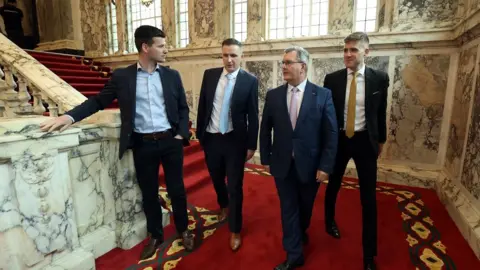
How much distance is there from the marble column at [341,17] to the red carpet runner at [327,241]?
2970 mm

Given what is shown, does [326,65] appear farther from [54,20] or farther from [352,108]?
[54,20]

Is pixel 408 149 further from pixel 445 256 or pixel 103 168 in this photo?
pixel 103 168

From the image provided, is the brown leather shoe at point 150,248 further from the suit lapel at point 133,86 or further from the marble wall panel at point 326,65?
the marble wall panel at point 326,65

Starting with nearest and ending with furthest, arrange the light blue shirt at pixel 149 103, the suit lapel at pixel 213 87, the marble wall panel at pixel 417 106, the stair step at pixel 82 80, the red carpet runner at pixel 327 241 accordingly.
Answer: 1. the light blue shirt at pixel 149 103
2. the red carpet runner at pixel 327 241
3. the suit lapel at pixel 213 87
4. the marble wall panel at pixel 417 106
5. the stair step at pixel 82 80

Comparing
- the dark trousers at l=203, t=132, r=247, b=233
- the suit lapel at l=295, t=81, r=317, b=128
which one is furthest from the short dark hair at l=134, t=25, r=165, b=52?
the suit lapel at l=295, t=81, r=317, b=128

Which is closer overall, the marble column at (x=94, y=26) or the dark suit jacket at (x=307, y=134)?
the dark suit jacket at (x=307, y=134)

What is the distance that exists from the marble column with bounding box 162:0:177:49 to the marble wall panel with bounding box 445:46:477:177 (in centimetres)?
587

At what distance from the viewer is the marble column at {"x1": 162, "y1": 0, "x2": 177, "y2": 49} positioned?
23.5 feet

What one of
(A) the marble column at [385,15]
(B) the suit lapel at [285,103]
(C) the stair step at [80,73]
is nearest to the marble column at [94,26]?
(C) the stair step at [80,73]

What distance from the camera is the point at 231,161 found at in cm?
278

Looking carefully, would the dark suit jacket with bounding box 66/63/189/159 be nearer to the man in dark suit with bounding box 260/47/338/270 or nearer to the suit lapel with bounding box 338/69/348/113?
the man in dark suit with bounding box 260/47/338/270

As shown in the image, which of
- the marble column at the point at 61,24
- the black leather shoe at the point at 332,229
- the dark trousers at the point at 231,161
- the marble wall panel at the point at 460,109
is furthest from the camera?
the marble column at the point at 61,24

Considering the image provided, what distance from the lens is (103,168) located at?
2738 mm

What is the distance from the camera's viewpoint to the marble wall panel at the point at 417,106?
4609mm
